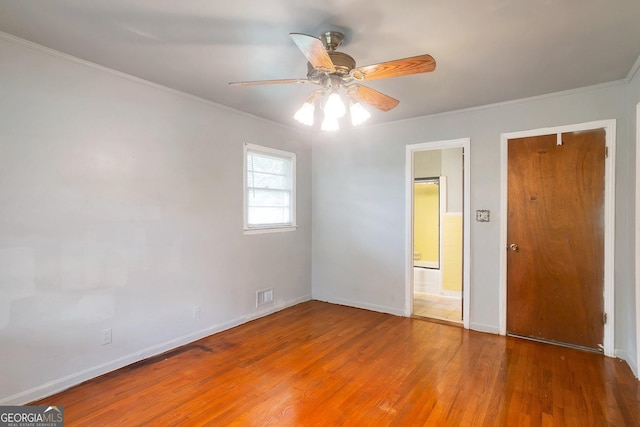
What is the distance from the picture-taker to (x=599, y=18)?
1.97 m

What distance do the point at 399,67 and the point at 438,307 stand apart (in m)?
3.76

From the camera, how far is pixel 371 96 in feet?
7.59

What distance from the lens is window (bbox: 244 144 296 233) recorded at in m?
4.04

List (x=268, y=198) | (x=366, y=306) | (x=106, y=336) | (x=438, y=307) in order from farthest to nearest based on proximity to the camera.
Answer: (x=438, y=307) < (x=366, y=306) < (x=268, y=198) < (x=106, y=336)

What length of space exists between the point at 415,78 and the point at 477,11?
3.08 feet

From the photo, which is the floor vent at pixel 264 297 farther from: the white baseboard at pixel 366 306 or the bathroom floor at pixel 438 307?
the bathroom floor at pixel 438 307

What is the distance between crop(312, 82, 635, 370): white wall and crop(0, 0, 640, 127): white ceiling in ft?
1.36

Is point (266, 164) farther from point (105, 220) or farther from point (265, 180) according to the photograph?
point (105, 220)

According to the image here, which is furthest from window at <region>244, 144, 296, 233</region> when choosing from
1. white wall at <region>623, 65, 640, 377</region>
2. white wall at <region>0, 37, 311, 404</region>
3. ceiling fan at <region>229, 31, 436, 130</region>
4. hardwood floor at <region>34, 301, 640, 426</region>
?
white wall at <region>623, 65, 640, 377</region>

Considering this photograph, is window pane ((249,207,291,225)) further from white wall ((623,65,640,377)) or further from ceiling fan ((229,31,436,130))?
white wall ((623,65,640,377))

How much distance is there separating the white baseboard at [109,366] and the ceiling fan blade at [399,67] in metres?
3.00

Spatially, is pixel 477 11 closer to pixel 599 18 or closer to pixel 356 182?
pixel 599 18

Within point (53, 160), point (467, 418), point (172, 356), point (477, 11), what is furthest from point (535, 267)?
point (53, 160)

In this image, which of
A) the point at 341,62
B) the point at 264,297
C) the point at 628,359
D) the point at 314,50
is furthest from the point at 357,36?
the point at 628,359
